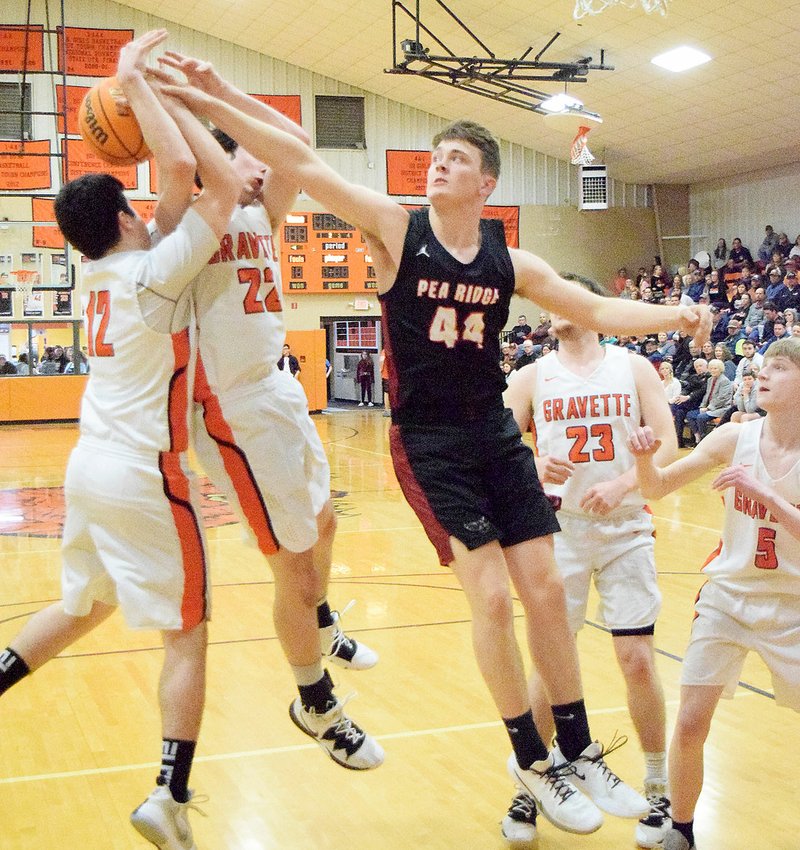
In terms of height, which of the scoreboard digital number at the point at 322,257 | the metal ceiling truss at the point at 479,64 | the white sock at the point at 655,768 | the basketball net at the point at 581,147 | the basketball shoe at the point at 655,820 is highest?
the metal ceiling truss at the point at 479,64

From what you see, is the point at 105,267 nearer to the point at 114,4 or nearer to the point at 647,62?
the point at 647,62

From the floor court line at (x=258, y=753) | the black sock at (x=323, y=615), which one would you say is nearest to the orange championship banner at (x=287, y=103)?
the floor court line at (x=258, y=753)

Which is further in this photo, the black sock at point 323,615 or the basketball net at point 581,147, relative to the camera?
the basketball net at point 581,147

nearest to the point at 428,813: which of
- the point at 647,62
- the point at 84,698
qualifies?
the point at 84,698

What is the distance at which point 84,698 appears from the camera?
5117mm

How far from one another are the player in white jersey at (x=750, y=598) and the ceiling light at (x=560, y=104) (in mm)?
13611

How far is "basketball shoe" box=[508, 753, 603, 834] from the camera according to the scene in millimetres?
3164

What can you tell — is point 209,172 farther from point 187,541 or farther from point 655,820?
point 655,820

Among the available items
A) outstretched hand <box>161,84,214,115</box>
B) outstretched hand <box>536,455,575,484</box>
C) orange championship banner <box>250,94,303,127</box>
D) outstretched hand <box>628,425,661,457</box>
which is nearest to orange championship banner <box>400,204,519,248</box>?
orange championship banner <box>250,94,303,127</box>

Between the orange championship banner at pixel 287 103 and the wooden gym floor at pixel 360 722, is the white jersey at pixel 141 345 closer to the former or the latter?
the wooden gym floor at pixel 360 722

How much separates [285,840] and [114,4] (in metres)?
20.5

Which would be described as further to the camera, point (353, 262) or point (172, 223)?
point (353, 262)

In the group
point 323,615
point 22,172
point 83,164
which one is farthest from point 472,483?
point 22,172

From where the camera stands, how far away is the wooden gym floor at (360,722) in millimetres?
3719
